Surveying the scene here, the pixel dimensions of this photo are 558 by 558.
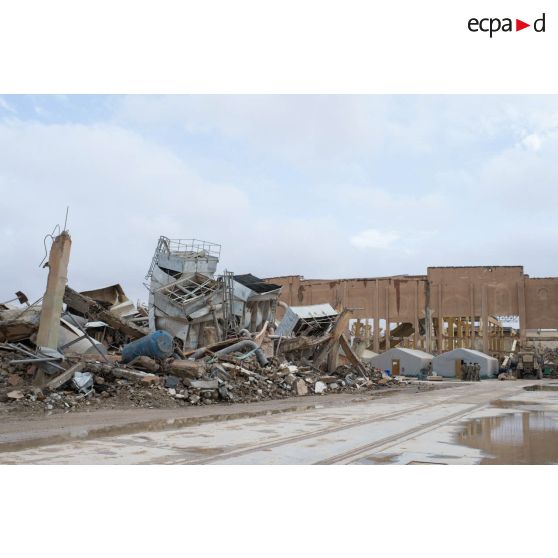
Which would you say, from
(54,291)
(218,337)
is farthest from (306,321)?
(54,291)

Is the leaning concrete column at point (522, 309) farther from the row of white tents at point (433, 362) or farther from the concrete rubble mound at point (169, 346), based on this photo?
the concrete rubble mound at point (169, 346)

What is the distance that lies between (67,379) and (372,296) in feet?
152

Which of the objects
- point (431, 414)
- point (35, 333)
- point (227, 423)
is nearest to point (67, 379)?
point (35, 333)

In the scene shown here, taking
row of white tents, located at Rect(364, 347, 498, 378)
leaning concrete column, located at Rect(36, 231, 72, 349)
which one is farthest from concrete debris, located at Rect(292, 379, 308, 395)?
row of white tents, located at Rect(364, 347, 498, 378)

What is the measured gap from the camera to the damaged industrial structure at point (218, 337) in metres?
14.0

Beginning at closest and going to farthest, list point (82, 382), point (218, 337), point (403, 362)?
point (82, 382) < point (218, 337) < point (403, 362)

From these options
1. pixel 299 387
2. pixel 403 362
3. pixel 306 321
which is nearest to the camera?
pixel 299 387

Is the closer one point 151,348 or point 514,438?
point 514,438

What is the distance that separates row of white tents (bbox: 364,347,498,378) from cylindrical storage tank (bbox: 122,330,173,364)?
28.1 m

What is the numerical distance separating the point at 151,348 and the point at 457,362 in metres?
31.7

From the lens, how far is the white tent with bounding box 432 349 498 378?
4203cm

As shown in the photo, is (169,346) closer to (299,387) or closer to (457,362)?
(299,387)

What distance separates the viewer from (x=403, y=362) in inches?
1656

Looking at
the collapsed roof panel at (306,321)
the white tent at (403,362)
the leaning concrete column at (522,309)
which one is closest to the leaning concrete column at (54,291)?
the collapsed roof panel at (306,321)
